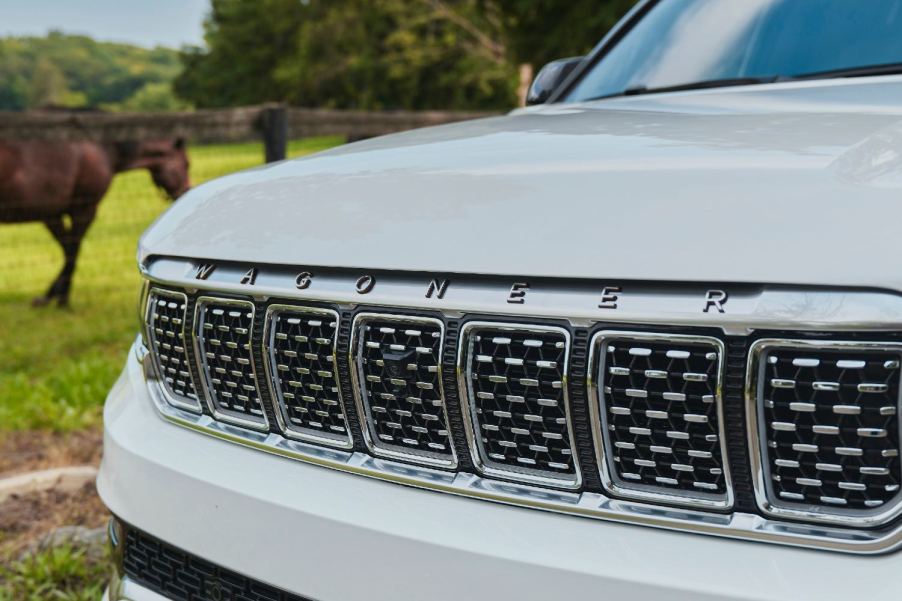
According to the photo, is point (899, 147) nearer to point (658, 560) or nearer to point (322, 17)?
point (658, 560)

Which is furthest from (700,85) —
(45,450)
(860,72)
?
(45,450)

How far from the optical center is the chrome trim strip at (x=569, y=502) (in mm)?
1142

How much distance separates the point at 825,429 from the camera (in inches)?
45.1

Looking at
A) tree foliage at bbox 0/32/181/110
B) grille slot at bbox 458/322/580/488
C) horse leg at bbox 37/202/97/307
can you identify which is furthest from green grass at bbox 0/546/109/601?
tree foliage at bbox 0/32/181/110

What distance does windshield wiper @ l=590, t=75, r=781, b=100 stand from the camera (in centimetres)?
229

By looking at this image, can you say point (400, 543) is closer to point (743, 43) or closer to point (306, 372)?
point (306, 372)

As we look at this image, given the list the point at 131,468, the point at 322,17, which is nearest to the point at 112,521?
the point at 131,468

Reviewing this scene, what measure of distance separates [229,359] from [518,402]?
65 cm

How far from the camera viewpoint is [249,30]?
66125 mm

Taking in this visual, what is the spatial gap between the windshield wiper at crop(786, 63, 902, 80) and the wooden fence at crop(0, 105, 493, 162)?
4.88 metres

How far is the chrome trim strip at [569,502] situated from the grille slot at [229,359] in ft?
0.11

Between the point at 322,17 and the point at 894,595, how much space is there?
59.9 meters

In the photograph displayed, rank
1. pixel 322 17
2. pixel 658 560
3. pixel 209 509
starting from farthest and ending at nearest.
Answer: pixel 322 17, pixel 209 509, pixel 658 560

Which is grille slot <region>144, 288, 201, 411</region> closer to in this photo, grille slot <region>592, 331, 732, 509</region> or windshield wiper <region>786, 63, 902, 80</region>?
grille slot <region>592, 331, 732, 509</region>
